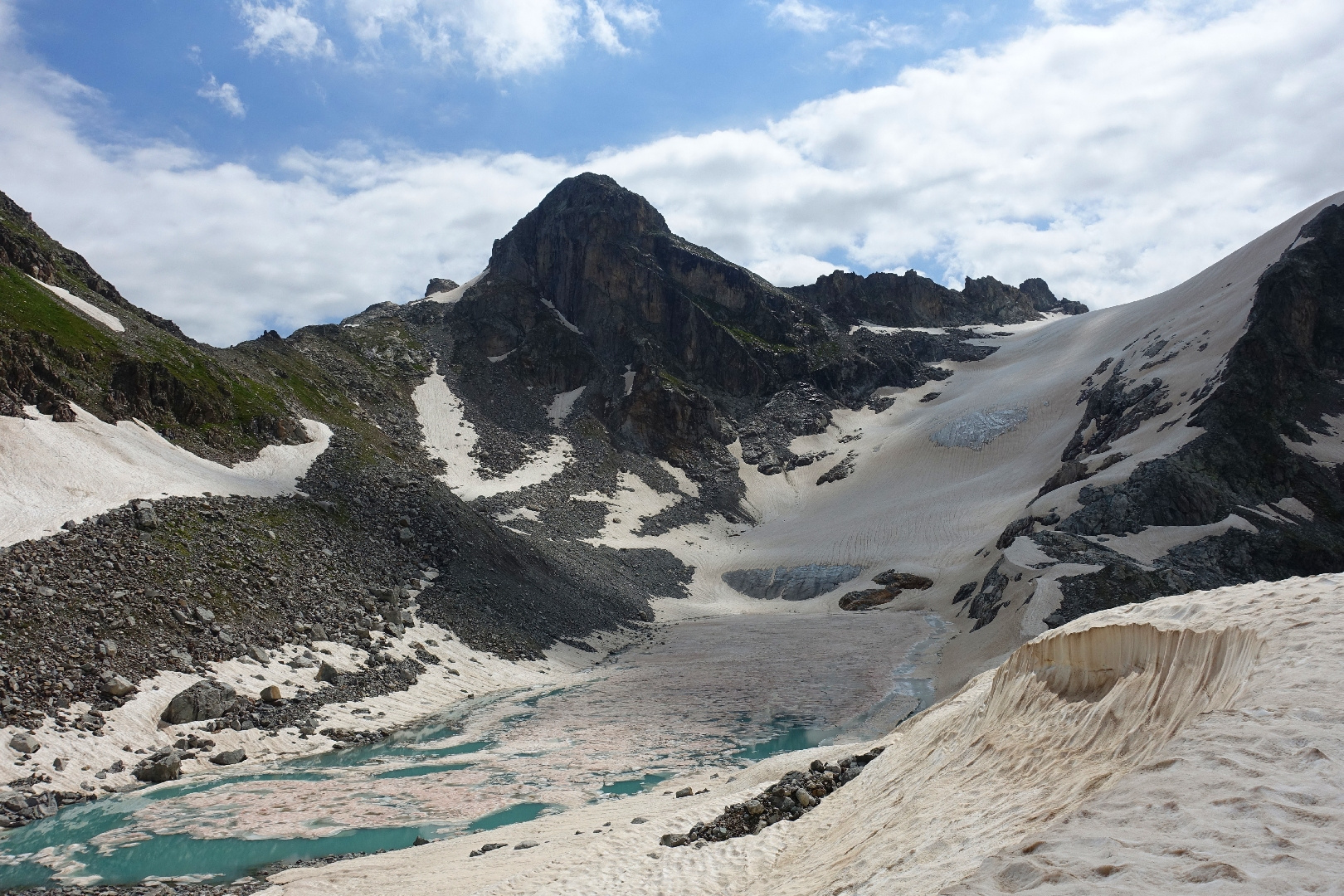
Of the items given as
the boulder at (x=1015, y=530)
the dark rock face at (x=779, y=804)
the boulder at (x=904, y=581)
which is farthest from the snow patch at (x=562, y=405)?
the dark rock face at (x=779, y=804)


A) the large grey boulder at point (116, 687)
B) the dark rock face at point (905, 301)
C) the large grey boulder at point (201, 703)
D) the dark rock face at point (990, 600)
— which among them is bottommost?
the dark rock face at point (990, 600)

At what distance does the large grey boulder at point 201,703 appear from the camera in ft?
76.4

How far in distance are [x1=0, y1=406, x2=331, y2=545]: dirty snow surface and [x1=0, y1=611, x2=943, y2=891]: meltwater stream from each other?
13.5 meters

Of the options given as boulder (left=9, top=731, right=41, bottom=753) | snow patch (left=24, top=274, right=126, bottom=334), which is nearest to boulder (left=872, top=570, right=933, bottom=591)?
boulder (left=9, top=731, right=41, bottom=753)

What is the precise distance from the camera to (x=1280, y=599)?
886 cm

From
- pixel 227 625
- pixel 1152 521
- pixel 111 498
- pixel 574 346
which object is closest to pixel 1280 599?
pixel 227 625

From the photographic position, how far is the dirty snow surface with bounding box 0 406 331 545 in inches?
1111

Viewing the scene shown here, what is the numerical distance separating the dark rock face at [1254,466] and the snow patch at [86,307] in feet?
183

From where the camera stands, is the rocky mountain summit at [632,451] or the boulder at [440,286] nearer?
the rocky mountain summit at [632,451]

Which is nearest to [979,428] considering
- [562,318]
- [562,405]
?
[562,405]

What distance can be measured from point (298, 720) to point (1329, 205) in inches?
3498

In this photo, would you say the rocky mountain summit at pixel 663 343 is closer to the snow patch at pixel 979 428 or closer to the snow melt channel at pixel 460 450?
the snow melt channel at pixel 460 450

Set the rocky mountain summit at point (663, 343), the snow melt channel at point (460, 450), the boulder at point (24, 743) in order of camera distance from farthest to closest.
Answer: the rocky mountain summit at point (663, 343), the snow melt channel at point (460, 450), the boulder at point (24, 743)

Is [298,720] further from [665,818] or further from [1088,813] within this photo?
[1088,813]
